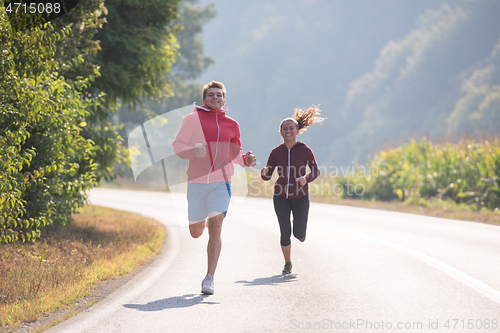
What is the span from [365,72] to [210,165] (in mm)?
104219

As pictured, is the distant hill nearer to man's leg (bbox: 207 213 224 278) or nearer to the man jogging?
the man jogging

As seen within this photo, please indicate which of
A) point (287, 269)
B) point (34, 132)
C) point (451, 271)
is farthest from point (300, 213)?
point (34, 132)

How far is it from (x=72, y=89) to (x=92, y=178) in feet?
5.00

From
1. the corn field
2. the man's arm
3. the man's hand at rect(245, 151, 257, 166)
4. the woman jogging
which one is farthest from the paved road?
the corn field

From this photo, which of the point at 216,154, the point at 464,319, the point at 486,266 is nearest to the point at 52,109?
the point at 216,154

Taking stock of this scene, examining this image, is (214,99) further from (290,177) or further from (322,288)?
(322,288)

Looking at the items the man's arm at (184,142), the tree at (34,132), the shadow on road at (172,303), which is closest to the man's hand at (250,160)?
the man's arm at (184,142)

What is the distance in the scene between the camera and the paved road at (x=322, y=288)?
4.71 meters

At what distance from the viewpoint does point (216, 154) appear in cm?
606

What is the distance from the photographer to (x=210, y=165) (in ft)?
19.8

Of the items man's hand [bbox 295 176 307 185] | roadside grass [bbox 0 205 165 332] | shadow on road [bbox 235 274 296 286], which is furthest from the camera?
man's hand [bbox 295 176 307 185]

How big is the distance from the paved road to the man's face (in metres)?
2.14

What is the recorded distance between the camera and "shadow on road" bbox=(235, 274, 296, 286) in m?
6.40

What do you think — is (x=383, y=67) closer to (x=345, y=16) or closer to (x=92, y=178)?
(x=345, y=16)
